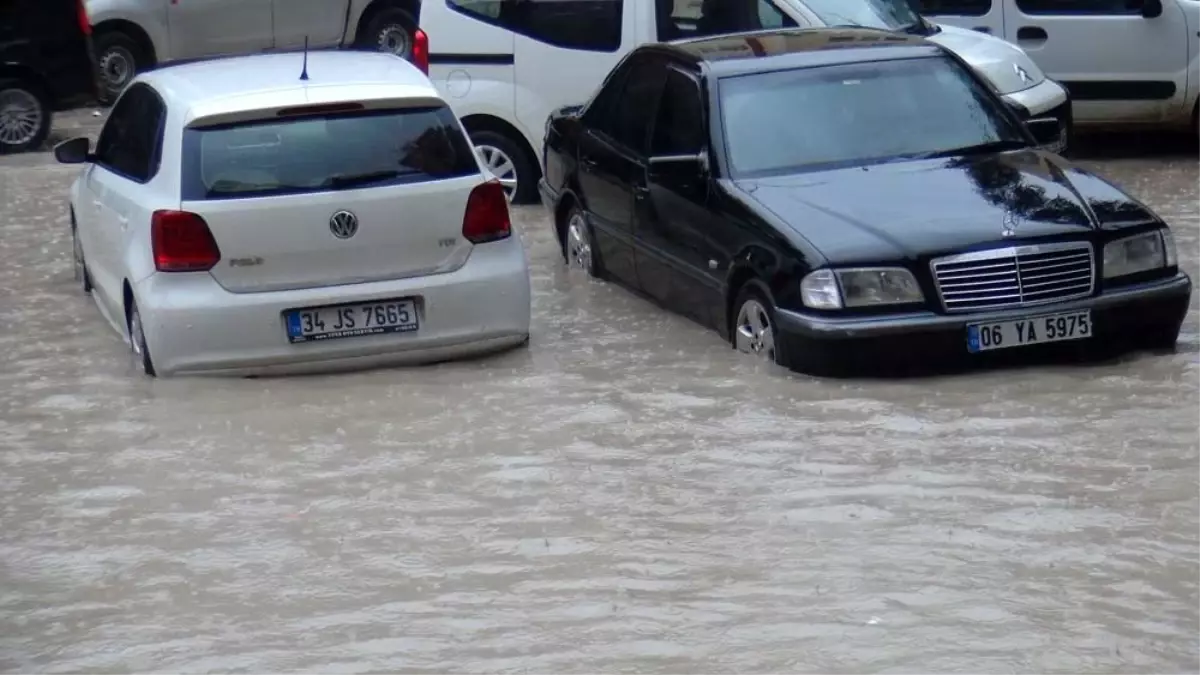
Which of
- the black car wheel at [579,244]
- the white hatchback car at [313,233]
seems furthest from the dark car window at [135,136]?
the black car wheel at [579,244]

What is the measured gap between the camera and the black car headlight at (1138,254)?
881 centimetres

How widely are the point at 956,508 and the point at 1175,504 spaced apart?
0.73 meters

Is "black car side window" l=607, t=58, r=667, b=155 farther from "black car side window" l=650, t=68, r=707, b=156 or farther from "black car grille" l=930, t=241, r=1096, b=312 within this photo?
"black car grille" l=930, t=241, r=1096, b=312

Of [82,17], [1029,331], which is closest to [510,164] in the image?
[82,17]

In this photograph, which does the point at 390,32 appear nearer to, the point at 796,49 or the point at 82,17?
the point at 82,17

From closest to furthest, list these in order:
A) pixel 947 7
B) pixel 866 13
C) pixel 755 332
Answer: pixel 755 332 → pixel 866 13 → pixel 947 7

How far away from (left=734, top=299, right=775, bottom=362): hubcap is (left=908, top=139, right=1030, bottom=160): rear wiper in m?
1.22

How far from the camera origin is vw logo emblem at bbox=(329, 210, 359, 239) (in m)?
8.88

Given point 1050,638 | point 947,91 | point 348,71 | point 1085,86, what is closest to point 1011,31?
point 1085,86

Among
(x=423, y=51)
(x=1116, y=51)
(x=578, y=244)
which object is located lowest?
(x=578, y=244)

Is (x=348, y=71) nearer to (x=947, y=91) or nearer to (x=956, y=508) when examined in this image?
(x=947, y=91)

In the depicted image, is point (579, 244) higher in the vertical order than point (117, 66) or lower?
higher

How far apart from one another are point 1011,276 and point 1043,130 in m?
1.96

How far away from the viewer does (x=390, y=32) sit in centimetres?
2378
